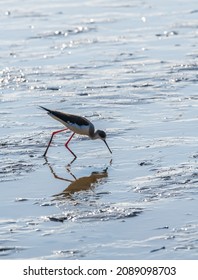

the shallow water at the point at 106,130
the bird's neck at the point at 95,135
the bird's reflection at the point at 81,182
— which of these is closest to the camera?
the shallow water at the point at 106,130

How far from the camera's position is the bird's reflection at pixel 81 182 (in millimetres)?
10453

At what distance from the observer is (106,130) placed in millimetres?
12711

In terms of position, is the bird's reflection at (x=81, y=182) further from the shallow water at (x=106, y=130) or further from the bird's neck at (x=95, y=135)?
the bird's neck at (x=95, y=135)

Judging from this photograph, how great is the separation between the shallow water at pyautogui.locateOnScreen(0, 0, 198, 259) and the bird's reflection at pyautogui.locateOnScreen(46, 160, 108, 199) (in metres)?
0.01

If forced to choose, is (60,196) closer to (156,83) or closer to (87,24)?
(156,83)

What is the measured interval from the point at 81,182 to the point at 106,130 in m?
1.96

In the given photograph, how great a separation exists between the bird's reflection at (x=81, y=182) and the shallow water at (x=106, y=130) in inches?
0.5

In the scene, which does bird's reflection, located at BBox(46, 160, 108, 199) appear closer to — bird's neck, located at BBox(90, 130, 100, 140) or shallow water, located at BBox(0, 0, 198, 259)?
shallow water, located at BBox(0, 0, 198, 259)

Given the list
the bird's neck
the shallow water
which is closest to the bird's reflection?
the shallow water

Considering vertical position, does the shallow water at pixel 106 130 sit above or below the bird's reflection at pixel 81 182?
above

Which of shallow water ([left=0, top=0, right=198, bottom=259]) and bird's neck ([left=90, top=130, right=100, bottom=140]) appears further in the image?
bird's neck ([left=90, top=130, right=100, bottom=140])

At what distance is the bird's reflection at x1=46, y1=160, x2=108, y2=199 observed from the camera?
1045 centimetres

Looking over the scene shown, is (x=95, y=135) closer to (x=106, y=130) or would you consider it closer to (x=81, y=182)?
(x=106, y=130)

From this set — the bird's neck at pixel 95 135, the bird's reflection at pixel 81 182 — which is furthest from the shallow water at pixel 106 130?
the bird's neck at pixel 95 135
